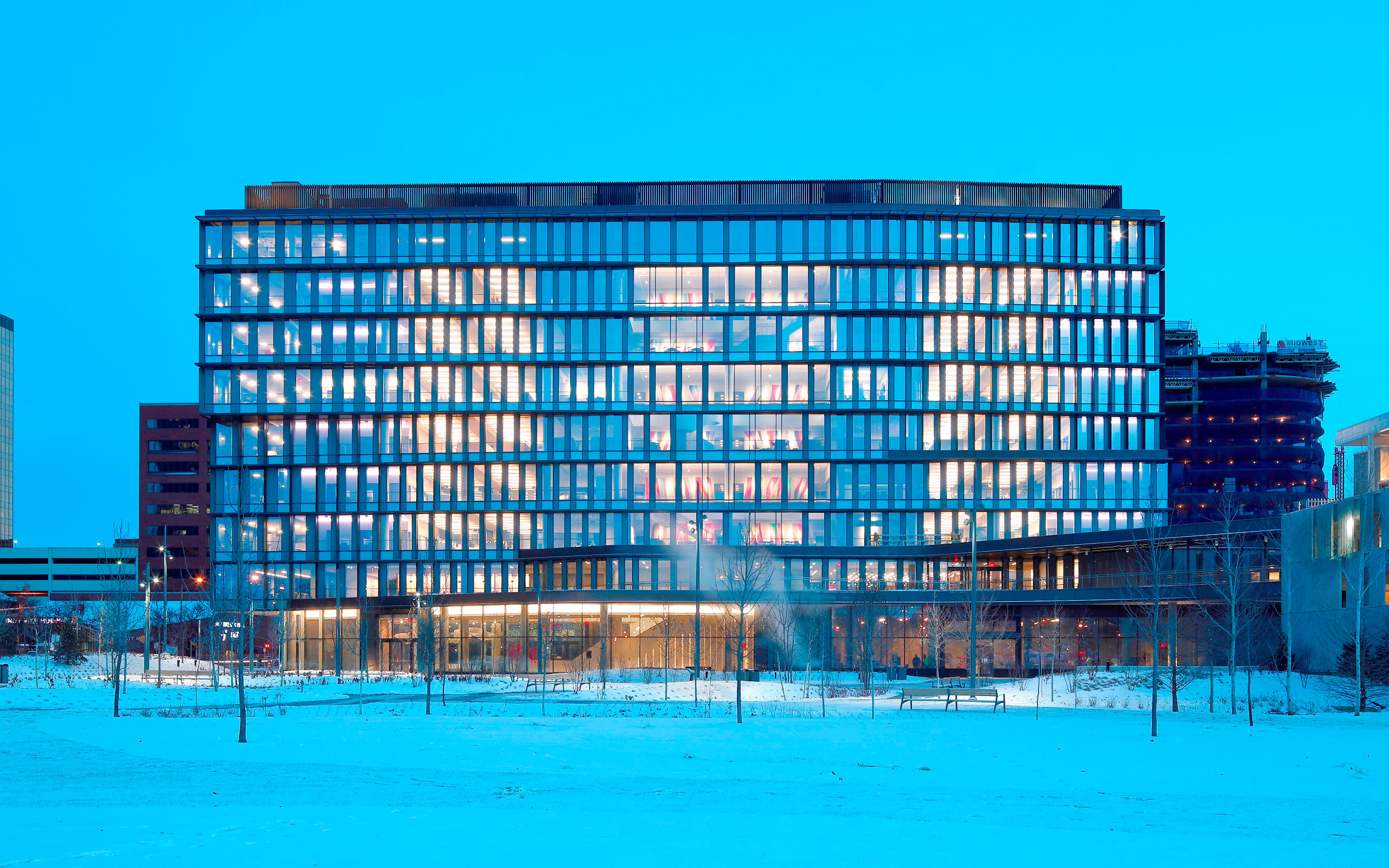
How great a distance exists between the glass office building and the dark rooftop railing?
2.98 feet

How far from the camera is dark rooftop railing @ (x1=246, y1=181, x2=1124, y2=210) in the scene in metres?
95.4

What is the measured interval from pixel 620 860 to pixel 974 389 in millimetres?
81546

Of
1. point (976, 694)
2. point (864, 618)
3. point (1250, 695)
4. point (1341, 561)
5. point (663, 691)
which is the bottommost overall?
point (663, 691)

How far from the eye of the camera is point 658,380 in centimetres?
9319

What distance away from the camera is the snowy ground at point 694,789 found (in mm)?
14719

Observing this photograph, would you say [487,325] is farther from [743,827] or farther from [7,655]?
[743,827]

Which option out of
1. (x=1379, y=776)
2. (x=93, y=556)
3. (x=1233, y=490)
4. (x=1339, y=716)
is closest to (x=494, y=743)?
(x=1379, y=776)

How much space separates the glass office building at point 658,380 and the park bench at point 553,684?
26.8 m

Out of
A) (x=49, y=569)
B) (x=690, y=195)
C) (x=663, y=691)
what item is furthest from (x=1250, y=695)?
(x=49, y=569)

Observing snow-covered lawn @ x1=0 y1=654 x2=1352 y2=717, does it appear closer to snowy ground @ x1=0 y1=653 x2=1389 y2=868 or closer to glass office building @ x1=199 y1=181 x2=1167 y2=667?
snowy ground @ x1=0 y1=653 x2=1389 y2=868

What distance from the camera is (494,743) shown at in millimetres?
27172

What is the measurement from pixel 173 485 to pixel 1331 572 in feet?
459

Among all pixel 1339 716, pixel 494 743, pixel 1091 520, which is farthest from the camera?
pixel 1091 520

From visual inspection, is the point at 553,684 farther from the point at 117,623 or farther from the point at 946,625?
the point at 946,625
